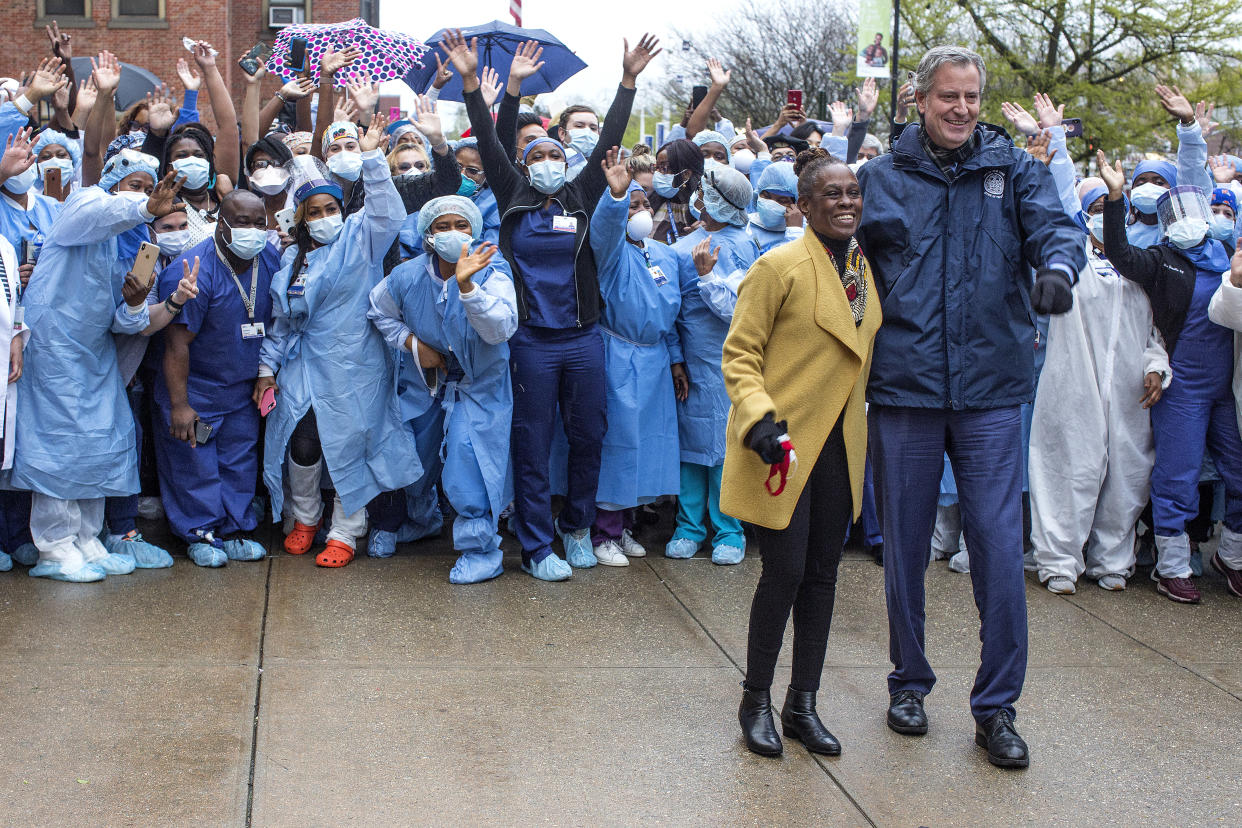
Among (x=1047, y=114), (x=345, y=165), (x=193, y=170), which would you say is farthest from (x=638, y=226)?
(x=193, y=170)

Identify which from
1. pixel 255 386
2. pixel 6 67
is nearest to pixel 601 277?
pixel 255 386

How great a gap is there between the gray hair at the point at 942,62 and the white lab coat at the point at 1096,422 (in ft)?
7.66

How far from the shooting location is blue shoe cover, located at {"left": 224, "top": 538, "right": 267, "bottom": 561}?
19.8ft

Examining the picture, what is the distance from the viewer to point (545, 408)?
5.98 m

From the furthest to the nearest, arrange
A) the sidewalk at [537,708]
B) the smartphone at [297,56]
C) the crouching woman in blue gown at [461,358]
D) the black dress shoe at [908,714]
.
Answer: the smartphone at [297,56], the crouching woman in blue gown at [461,358], the black dress shoe at [908,714], the sidewalk at [537,708]

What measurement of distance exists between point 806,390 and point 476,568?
2457mm

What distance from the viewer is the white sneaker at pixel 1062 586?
5910mm

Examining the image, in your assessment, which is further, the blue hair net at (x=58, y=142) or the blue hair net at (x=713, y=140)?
the blue hair net at (x=713, y=140)

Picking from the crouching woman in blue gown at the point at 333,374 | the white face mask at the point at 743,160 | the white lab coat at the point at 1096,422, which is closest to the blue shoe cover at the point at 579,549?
the crouching woman in blue gown at the point at 333,374

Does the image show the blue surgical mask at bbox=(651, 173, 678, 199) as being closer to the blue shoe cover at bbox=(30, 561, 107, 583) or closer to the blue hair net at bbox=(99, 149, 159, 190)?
the blue hair net at bbox=(99, 149, 159, 190)

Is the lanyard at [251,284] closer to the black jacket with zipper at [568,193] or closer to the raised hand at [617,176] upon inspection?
the black jacket with zipper at [568,193]

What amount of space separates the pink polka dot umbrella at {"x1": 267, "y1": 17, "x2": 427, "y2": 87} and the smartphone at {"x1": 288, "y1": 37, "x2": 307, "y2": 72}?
28 millimetres

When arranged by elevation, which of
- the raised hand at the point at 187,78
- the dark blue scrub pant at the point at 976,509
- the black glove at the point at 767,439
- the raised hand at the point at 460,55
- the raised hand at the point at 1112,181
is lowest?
the dark blue scrub pant at the point at 976,509

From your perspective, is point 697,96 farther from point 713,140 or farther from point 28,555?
point 28,555
